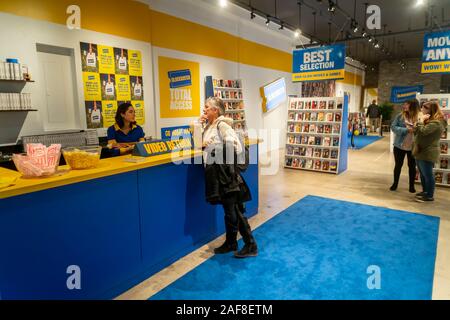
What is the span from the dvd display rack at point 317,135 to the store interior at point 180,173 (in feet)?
0.12

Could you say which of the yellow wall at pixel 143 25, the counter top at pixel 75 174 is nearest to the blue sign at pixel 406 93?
the yellow wall at pixel 143 25

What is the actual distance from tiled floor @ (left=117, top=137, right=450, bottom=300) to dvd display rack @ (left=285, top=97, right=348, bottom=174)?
338 mm

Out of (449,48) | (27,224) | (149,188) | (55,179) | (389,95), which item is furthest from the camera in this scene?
(389,95)

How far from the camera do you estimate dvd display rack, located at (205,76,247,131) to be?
8.06m

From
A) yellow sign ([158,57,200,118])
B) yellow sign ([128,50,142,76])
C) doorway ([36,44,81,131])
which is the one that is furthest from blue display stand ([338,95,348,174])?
doorway ([36,44,81,131])

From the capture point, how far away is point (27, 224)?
204cm

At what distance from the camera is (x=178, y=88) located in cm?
685

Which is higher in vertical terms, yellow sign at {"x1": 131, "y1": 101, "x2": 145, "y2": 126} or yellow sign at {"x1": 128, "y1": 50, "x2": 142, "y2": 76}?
yellow sign at {"x1": 128, "y1": 50, "x2": 142, "y2": 76}

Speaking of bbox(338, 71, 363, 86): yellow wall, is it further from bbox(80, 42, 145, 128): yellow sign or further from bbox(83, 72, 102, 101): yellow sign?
bbox(83, 72, 102, 101): yellow sign

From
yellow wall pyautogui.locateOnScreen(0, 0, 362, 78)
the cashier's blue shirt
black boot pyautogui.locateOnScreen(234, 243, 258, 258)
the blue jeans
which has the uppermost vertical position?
yellow wall pyautogui.locateOnScreen(0, 0, 362, 78)

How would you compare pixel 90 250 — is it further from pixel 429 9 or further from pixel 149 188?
pixel 429 9

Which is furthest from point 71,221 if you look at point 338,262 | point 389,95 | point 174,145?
point 389,95

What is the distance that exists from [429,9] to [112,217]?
34.5 ft

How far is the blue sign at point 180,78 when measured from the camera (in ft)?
21.7
